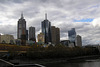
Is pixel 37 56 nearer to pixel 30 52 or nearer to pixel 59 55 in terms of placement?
pixel 30 52

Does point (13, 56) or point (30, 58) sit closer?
point (13, 56)

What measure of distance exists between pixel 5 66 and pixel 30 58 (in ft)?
146

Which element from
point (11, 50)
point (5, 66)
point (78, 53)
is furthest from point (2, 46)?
point (78, 53)

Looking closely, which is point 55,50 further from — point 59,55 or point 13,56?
point 13,56

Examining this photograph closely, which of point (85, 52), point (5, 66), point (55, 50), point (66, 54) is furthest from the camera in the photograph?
point (85, 52)

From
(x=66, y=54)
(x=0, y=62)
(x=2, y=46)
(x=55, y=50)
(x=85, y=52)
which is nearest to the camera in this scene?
(x=0, y=62)

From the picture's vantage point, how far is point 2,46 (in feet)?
325

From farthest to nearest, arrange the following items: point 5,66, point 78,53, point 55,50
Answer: point 78,53, point 55,50, point 5,66

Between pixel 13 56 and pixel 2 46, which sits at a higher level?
pixel 2 46

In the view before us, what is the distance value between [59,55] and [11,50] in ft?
144

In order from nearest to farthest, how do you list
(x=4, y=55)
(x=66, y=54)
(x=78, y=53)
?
(x=4, y=55) → (x=66, y=54) → (x=78, y=53)

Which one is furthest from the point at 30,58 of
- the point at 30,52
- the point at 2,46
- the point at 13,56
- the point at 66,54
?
the point at 66,54

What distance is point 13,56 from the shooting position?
8662 centimetres

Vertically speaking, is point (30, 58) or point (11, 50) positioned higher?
point (11, 50)
